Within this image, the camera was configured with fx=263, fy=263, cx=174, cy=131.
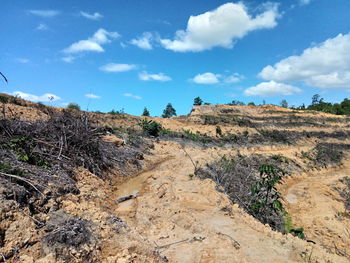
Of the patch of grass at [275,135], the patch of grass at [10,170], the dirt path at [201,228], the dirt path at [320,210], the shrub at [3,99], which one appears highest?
the shrub at [3,99]

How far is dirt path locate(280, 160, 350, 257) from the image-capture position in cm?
787

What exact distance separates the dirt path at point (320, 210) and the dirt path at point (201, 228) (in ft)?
10.0

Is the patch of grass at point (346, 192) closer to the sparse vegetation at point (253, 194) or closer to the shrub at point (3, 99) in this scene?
the sparse vegetation at point (253, 194)

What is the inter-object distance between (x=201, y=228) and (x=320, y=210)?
7555 mm

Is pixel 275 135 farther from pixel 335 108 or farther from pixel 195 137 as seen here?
pixel 335 108

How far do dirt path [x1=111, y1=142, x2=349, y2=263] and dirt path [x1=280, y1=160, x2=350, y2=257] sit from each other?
3052mm

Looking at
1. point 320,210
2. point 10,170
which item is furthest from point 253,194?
point 10,170

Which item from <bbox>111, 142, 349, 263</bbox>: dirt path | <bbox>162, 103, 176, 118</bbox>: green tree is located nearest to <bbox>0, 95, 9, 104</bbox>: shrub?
<bbox>111, 142, 349, 263</bbox>: dirt path

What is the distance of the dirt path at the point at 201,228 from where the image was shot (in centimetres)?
370

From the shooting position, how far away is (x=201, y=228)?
14.2 ft

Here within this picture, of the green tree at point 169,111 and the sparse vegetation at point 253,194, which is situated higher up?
the green tree at point 169,111

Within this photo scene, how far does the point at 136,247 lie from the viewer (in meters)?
3.52

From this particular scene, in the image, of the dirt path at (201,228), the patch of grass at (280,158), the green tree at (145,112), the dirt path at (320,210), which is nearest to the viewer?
the dirt path at (201,228)

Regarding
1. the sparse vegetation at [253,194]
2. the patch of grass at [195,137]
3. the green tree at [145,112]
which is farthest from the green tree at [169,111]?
the sparse vegetation at [253,194]
